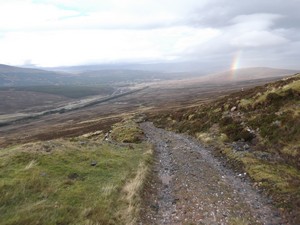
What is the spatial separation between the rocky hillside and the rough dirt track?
3.51 ft

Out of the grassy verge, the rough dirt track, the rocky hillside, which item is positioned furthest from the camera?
the rocky hillside

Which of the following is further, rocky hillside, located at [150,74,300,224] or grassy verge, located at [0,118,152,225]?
rocky hillside, located at [150,74,300,224]

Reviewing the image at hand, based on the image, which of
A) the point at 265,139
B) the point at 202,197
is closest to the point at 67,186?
the point at 202,197

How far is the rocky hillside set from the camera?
2002 centimetres

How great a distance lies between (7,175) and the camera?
814 inches

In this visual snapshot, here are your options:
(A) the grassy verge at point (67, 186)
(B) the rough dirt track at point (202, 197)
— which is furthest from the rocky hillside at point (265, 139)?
(A) the grassy verge at point (67, 186)

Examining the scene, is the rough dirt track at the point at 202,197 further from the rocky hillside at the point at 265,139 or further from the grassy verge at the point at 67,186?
the grassy verge at the point at 67,186

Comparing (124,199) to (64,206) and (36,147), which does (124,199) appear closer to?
(64,206)

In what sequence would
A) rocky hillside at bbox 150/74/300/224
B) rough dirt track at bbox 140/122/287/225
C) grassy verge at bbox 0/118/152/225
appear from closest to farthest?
grassy verge at bbox 0/118/152/225, rough dirt track at bbox 140/122/287/225, rocky hillside at bbox 150/74/300/224

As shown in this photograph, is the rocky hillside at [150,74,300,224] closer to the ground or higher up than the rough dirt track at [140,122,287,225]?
higher up

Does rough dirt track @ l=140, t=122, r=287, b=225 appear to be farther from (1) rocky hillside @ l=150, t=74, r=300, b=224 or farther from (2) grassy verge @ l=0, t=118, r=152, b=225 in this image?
(2) grassy verge @ l=0, t=118, r=152, b=225

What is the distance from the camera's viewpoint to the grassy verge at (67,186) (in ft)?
52.5

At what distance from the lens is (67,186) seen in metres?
19.9

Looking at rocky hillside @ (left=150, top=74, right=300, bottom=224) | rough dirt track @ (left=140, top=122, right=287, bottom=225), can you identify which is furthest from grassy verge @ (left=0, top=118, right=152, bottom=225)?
rocky hillside @ (left=150, top=74, right=300, bottom=224)
